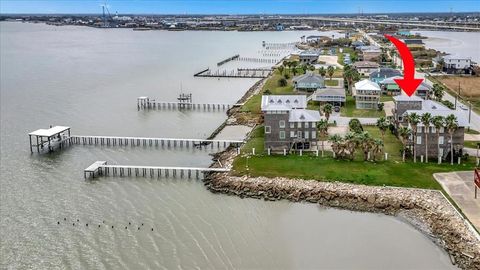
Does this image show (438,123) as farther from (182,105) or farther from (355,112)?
(182,105)

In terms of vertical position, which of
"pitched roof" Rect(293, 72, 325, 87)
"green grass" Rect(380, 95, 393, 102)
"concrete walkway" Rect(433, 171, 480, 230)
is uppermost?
"pitched roof" Rect(293, 72, 325, 87)

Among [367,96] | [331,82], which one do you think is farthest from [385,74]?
[367,96]

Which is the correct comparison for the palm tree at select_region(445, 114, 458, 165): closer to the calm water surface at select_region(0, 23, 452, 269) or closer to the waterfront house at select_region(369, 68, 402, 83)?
the calm water surface at select_region(0, 23, 452, 269)

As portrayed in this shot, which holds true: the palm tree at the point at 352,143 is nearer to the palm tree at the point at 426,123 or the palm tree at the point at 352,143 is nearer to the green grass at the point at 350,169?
the green grass at the point at 350,169

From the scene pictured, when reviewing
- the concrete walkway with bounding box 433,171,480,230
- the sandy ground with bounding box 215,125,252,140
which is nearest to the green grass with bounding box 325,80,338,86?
the sandy ground with bounding box 215,125,252,140

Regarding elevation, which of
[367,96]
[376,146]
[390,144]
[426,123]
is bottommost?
[390,144]

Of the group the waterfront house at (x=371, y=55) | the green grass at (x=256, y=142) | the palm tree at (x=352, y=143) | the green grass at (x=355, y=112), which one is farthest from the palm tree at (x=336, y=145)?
the waterfront house at (x=371, y=55)
